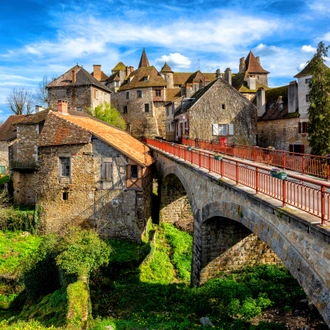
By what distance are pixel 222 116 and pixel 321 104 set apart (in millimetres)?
8941

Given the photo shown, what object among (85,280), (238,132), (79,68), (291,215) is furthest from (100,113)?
(291,215)

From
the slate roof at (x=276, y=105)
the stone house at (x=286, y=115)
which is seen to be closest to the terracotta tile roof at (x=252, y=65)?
the stone house at (x=286, y=115)

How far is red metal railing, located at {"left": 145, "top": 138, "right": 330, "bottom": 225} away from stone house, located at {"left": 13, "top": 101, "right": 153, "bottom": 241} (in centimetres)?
627

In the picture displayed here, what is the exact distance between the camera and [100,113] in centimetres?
3891

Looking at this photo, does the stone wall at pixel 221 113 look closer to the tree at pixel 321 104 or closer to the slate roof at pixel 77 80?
the tree at pixel 321 104

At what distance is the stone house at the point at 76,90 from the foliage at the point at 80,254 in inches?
1032

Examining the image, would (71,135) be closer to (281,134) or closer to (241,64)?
(281,134)

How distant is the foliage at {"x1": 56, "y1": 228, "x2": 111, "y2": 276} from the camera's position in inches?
525

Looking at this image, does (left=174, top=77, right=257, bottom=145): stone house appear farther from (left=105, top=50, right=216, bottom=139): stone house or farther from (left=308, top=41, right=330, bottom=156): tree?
(left=105, top=50, right=216, bottom=139): stone house

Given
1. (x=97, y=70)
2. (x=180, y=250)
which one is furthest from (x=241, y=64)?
(x=180, y=250)

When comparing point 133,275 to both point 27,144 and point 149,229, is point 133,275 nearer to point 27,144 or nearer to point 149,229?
point 149,229

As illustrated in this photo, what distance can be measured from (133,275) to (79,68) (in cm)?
3174

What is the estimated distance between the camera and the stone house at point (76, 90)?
3909 cm

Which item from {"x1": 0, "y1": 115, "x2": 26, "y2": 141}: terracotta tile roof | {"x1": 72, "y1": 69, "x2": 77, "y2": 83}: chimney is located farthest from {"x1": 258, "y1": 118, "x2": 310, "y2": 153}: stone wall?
{"x1": 0, "y1": 115, "x2": 26, "y2": 141}: terracotta tile roof
